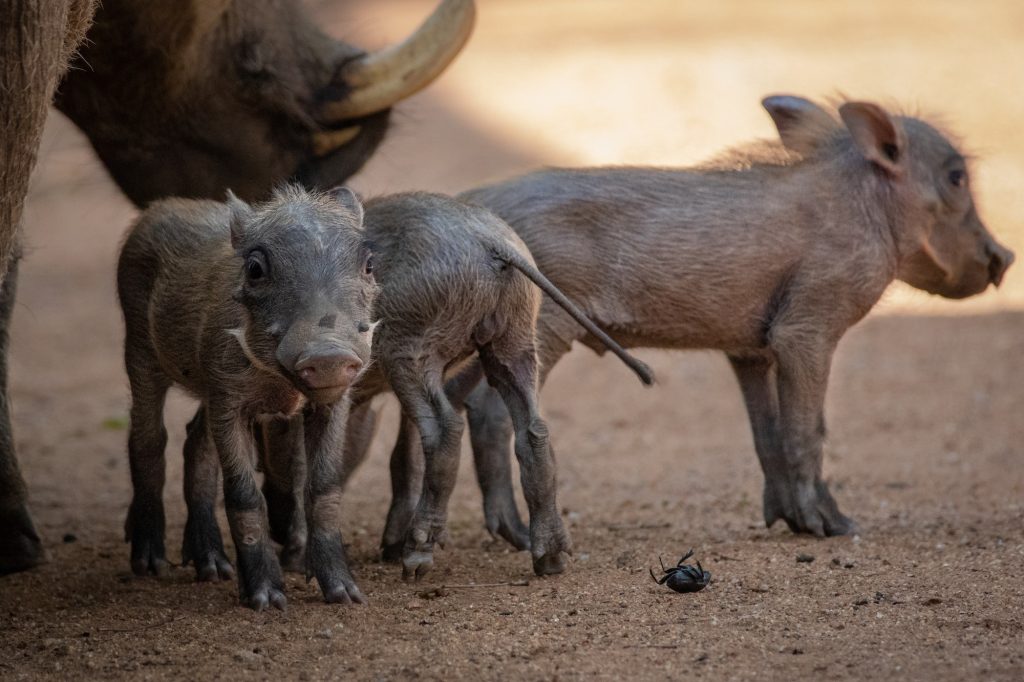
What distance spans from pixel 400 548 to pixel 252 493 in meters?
0.95

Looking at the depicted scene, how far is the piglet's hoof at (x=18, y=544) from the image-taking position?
503 cm

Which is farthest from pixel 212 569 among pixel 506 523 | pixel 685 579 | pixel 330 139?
pixel 330 139

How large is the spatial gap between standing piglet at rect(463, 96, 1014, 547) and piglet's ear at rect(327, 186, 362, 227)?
0.83 metres

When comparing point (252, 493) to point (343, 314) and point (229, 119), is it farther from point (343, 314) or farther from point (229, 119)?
point (229, 119)

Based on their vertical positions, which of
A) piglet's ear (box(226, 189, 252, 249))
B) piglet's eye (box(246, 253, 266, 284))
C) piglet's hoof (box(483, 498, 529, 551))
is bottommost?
piglet's hoof (box(483, 498, 529, 551))

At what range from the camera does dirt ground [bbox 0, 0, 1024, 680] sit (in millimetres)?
3801

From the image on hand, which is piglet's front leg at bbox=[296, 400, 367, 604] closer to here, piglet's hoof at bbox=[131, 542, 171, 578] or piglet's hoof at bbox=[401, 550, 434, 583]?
piglet's hoof at bbox=[401, 550, 434, 583]

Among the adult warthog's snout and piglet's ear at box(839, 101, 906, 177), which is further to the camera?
the adult warthog's snout

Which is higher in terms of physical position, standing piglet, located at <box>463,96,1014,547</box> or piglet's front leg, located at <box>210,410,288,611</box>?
standing piglet, located at <box>463,96,1014,547</box>

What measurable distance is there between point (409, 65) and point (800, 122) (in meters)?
1.50

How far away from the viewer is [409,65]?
571 cm

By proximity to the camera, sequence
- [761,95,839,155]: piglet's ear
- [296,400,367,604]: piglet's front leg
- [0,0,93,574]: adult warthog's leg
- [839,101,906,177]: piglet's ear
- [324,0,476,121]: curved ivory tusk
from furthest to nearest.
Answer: [324,0,476,121]: curved ivory tusk → [761,95,839,155]: piglet's ear → [839,101,906,177]: piglet's ear → [296,400,367,604]: piglet's front leg → [0,0,93,574]: adult warthog's leg

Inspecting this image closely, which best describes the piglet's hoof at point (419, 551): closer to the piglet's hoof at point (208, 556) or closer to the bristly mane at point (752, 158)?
the piglet's hoof at point (208, 556)

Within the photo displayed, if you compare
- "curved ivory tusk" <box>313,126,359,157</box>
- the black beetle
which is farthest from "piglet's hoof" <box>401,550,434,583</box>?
"curved ivory tusk" <box>313,126,359,157</box>
